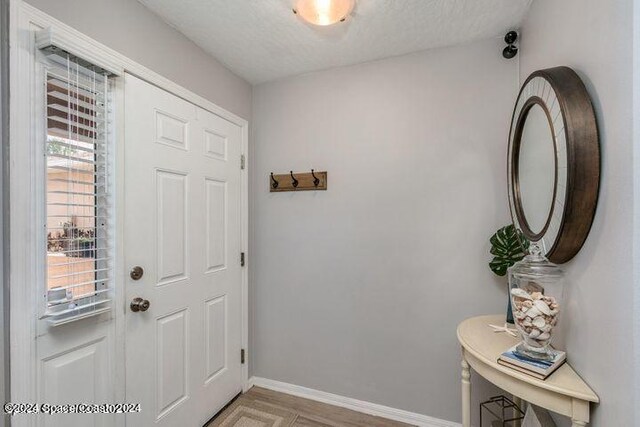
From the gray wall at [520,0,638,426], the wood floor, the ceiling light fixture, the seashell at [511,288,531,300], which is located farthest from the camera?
the wood floor

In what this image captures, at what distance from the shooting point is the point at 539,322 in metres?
1.00

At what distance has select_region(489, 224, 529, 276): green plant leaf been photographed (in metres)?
1.57

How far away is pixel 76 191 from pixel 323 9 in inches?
53.0

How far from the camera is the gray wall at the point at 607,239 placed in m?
0.75

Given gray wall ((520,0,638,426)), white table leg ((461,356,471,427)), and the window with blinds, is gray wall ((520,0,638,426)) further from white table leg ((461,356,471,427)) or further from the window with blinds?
the window with blinds

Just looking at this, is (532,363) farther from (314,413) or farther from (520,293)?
(314,413)

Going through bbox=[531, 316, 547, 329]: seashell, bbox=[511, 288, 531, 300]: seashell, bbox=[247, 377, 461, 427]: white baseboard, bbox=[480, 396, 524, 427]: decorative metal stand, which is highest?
bbox=[511, 288, 531, 300]: seashell

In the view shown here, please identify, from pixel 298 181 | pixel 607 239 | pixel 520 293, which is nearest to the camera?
pixel 607 239

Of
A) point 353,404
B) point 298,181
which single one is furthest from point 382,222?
point 353,404

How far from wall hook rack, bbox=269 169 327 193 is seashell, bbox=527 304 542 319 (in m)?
1.40

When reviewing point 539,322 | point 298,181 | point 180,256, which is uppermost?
point 298,181

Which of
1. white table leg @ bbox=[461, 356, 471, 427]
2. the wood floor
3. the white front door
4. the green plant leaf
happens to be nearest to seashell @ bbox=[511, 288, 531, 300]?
white table leg @ bbox=[461, 356, 471, 427]

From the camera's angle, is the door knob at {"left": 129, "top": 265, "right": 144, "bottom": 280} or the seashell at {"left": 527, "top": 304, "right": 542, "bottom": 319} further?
the door knob at {"left": 129, "top": 265, "right": 144, "bottom": 280}

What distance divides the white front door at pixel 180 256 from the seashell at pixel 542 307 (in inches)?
67.6
